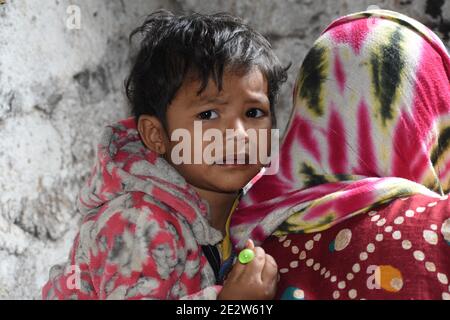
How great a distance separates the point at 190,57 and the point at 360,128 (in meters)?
0.33

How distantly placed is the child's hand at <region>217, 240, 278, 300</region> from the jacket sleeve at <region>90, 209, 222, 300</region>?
4cm

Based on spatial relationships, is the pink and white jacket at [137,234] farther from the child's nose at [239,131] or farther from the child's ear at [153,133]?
the child's nose at [239,131]

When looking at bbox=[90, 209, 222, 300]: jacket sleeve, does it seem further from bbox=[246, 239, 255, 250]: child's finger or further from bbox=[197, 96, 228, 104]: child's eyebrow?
bbox=[197, 96, 228, 104]: child's eyebrow

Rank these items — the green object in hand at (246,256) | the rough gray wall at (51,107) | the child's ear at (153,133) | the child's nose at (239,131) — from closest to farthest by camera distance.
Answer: the green object in hand at (246,256), the child's nose at (239,131), the child's ear at (153,133), the rough gray wall at (51,107)

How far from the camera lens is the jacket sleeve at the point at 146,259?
1148mm

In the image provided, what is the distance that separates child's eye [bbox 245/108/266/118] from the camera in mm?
1290

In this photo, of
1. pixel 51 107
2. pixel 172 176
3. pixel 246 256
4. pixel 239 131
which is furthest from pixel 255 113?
pixel 51 107

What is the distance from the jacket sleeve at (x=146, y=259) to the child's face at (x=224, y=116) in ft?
0.34

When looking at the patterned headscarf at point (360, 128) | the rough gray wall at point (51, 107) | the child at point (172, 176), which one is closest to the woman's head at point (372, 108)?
the patterned headscarf at point (360, 128)

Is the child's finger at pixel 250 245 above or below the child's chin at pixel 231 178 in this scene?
below

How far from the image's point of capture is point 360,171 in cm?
116

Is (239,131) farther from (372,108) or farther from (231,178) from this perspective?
(372,108)

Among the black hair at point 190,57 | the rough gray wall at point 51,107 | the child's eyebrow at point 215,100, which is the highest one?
the black hair at point 190,57

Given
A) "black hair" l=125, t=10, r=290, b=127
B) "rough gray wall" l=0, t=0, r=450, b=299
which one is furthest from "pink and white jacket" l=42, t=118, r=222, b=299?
"rough gray wall" l=0, t=0, r=450, b=299
